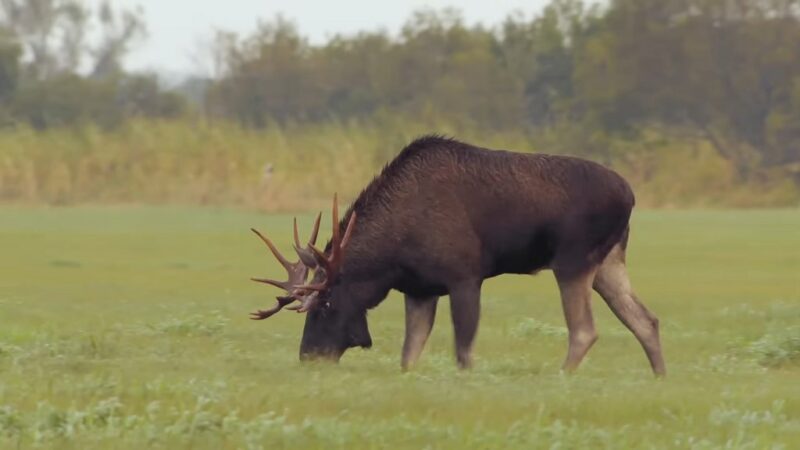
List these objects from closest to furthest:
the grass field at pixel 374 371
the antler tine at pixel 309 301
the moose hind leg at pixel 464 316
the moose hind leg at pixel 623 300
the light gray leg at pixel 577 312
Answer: the grass field at pixel 374 371, the moose hind leg at pixel 464 316, the antler tine at pixel 309 301, the light gray leg at pixel 577 312, the moose hind leg at pixel 623 300

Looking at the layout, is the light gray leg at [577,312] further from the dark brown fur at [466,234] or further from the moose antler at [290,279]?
the moose antler at [290,279]

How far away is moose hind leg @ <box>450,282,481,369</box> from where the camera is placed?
1277cm

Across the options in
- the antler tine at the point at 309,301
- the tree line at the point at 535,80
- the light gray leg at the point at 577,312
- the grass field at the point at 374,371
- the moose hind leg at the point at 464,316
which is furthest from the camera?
the tree line at the point at 535,80

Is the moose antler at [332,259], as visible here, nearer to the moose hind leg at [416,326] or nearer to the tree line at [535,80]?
the moose hind leg at [416,326]

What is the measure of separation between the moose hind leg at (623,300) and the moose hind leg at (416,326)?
50.9 inches

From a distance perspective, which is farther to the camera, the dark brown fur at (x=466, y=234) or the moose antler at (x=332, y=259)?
the dark brown fur at (x=466, y=234)

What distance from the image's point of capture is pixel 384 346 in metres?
15.3

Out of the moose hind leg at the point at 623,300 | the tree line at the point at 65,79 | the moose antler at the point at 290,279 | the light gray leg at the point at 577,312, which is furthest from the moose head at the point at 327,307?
the tree line at the point at 65,79

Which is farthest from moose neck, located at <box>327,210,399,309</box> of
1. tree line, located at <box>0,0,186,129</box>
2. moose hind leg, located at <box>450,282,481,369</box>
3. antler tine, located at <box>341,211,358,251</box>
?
tree line, located at <box>0,0,186,129</box>

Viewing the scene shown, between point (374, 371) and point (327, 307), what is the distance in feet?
2.28

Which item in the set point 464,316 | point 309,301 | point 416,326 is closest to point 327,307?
point 309,301

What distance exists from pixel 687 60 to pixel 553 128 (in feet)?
15.1

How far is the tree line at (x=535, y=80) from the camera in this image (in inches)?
2093

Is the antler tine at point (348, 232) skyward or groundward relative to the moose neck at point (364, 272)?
skyward
